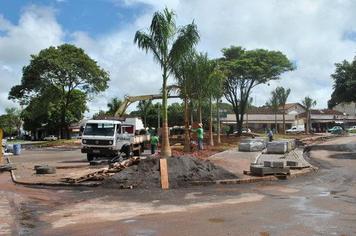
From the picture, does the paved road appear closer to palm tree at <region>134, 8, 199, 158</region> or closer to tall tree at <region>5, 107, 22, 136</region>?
palm tree at <region>134, 8, 199, 158</region>

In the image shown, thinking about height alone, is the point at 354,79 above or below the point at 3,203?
above

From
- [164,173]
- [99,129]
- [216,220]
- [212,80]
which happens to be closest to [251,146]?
[212,80]

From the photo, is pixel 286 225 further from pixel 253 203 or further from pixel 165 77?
pixel 165 77

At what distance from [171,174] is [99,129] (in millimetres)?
11763

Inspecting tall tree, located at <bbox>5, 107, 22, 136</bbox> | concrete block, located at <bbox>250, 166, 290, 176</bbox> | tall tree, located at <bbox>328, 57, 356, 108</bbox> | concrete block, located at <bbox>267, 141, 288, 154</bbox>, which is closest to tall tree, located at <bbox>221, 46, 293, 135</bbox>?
tall tree, located at <bbox>328, 57, 356, 108</bbox>

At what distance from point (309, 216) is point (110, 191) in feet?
24.0

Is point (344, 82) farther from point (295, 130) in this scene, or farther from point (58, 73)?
point (295, 130)

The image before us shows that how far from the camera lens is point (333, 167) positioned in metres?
24.8

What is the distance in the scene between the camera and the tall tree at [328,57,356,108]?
4241cm

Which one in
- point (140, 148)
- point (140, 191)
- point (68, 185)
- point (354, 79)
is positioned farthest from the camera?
point (354, 79)

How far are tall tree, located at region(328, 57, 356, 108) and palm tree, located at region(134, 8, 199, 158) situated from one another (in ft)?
70.2

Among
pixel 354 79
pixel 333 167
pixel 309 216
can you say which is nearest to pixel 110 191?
pixel 309 216

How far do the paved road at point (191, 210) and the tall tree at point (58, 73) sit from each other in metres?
38.0

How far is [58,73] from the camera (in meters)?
55.6
